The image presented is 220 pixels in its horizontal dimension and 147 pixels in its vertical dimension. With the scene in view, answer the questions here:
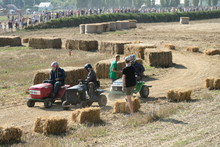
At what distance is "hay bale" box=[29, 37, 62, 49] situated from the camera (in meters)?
38.6

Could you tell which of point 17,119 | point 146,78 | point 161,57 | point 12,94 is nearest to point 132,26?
point 161,57

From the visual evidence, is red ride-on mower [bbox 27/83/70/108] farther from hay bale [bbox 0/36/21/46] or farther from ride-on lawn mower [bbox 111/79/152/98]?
hay bale [bbox 0/36/21/46]

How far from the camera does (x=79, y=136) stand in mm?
10930

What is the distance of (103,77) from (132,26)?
1547 inches

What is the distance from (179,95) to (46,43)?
24839 millimetres

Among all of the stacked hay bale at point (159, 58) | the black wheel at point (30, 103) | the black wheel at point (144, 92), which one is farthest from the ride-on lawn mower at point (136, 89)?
the stacked hay bale at point (159, 58)

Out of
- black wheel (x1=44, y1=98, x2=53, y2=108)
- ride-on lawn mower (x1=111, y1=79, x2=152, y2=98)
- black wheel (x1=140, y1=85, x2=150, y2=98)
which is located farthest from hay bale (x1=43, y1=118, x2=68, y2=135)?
black wheel (x1=140, y1=85, x2=150, y2=98)

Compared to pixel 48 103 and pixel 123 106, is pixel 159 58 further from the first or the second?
pixel 123 106

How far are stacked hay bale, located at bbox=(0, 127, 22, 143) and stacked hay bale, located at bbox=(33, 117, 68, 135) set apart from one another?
2.79 feet

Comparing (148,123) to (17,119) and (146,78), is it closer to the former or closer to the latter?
(17,119)

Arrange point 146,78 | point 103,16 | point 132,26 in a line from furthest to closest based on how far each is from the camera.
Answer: point 103,16, point 132,26, point 146,78

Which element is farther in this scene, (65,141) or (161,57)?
(161,57)

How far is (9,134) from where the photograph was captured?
10492 mm

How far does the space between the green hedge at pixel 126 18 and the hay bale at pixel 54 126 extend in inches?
1967
